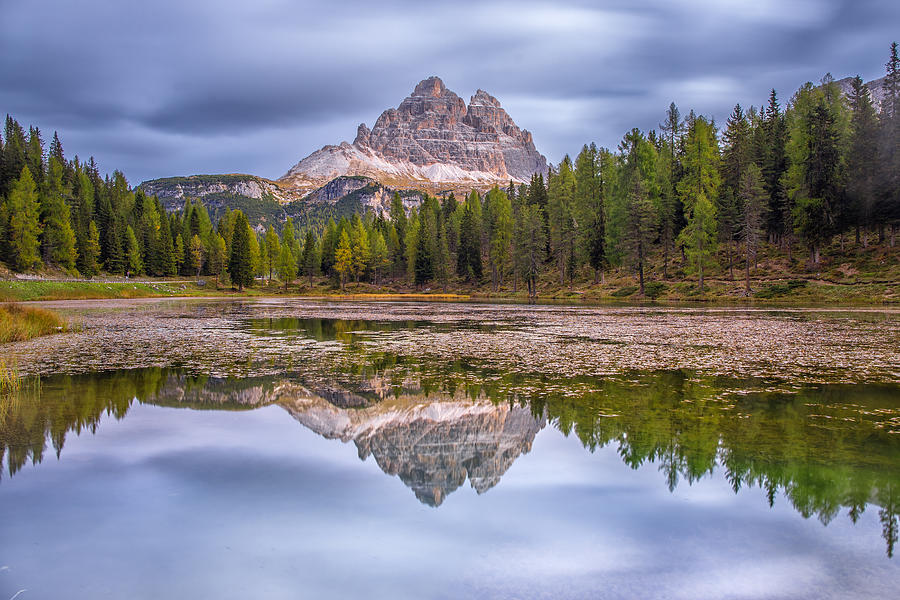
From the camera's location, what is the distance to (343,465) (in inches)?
295

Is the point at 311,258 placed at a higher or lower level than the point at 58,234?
lower

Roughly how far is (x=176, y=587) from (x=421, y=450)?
13.2ft

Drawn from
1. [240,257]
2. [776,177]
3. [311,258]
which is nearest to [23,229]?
[240,257]

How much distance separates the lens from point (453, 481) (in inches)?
267

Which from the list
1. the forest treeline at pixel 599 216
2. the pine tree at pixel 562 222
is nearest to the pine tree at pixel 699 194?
the forest treeline at pixel 599 216

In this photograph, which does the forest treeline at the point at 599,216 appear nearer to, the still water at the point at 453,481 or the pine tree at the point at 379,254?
the pine tree at the point at 379,254

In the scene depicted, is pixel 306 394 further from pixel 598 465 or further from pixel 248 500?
pixel 598 465

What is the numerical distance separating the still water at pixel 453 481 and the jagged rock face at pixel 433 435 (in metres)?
0.06

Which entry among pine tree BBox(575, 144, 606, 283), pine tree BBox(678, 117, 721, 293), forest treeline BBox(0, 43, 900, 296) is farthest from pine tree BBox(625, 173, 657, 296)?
pine tree BBox(575, 144, 606, 283)

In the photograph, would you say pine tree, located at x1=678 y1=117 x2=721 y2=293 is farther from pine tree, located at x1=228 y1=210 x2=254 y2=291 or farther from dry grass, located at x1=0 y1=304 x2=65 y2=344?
pine tree, located at x1=228 y1=210 x2=254 y2=291

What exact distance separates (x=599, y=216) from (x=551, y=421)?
216ft

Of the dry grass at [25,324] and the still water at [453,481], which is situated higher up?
the dry grass at [25,324]

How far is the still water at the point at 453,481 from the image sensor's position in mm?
4520

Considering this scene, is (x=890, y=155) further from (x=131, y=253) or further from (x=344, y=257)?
(x=131, y=253)
